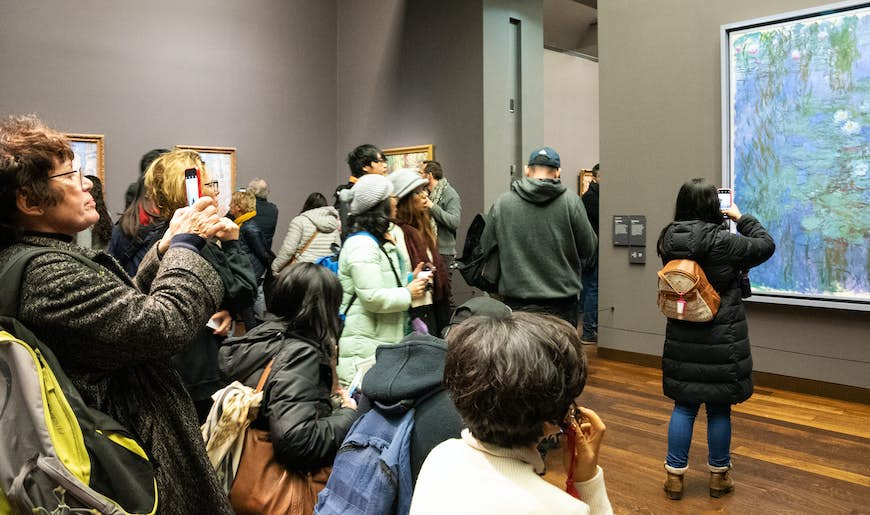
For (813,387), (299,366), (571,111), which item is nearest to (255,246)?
(299,366)

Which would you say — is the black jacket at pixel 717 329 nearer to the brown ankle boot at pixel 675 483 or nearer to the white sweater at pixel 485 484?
the brown ankle boot at pixel 675 483

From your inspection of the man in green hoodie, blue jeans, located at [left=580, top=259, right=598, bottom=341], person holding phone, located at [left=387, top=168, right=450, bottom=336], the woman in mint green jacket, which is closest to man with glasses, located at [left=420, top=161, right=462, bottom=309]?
blue jeans, located at [left=580, top=259, right=598, bottom=341]

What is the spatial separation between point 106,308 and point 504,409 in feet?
2.91

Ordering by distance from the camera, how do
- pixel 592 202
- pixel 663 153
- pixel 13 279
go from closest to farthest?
pixel 13 279 < pixel 663 153 < pixel 592 202

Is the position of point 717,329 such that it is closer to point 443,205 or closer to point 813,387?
point 813,387

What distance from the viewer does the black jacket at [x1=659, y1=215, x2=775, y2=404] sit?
345 cm

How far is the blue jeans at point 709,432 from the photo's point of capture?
3.50 metres

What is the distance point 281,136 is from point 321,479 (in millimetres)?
7931

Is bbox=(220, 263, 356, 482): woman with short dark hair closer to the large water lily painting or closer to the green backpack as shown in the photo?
the green backpack

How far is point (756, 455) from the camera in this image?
164 inches

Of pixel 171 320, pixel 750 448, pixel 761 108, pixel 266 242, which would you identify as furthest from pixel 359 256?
pixel 266 242

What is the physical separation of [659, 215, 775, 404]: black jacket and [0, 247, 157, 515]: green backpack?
2.78 metres

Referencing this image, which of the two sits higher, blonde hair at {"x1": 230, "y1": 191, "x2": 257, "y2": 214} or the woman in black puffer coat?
blonde hair at {"x1": 230, "y1": 191, "x2": 257, "y2": 214}

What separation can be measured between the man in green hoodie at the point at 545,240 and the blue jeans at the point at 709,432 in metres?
1.16
